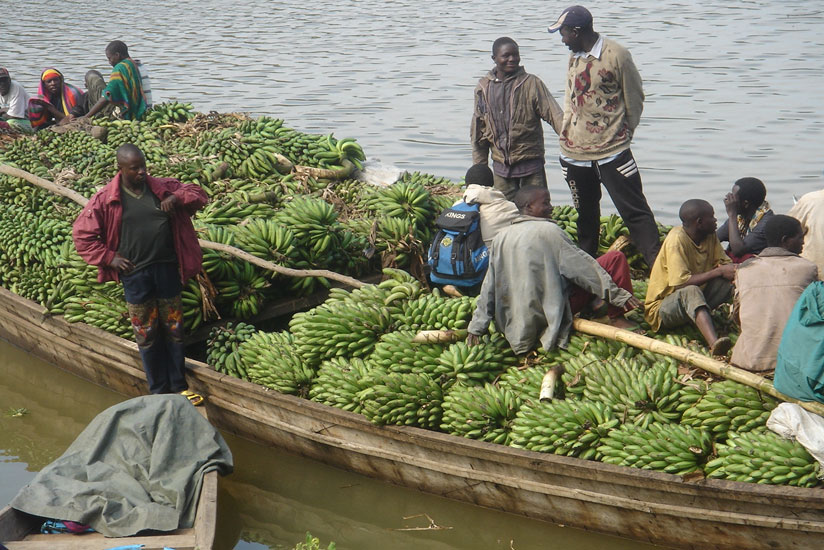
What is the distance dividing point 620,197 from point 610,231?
0.88m

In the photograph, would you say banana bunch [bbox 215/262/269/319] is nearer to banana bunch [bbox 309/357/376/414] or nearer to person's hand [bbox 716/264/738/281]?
banana bunch [bbox 309/357/376/414]

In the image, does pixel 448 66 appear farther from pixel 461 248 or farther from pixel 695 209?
pixel 695 209

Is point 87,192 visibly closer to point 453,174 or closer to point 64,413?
point 64,413

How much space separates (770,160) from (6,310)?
10849 mm

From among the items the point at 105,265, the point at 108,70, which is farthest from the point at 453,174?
the point at 108,70

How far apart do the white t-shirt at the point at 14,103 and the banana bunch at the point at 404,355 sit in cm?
816

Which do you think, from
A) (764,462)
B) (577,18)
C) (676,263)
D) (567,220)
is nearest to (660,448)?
(764,462)

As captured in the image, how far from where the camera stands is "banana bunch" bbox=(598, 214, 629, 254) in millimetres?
7785

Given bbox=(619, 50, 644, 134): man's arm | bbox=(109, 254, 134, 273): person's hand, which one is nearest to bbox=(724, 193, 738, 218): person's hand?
bbox=(619, 50, 644, 134): man's arm

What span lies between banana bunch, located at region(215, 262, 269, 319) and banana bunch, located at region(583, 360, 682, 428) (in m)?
2.92

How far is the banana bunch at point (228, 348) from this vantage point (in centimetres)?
673

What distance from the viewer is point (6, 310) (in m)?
8.50

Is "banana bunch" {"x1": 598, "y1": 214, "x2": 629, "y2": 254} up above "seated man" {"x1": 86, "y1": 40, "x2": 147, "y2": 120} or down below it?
below

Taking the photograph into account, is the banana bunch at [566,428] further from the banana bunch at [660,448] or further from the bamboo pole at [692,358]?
the bamboo pole at [692,358]
